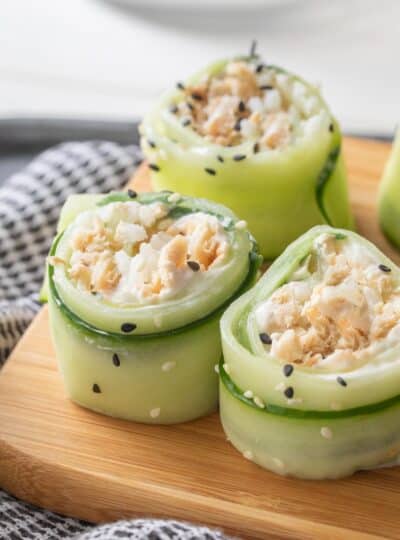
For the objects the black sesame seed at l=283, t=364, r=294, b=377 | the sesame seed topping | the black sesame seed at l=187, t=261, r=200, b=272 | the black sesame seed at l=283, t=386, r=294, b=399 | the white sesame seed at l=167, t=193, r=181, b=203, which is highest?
the white sesame seed at l=167, t=193, r=181, b=203

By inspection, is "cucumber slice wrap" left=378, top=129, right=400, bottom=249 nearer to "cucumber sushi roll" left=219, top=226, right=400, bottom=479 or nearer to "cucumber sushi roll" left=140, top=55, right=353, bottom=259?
"cucumber sushi roll" left=140, top=55, right=353, bottom=259

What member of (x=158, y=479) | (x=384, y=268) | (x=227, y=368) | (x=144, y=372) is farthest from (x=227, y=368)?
(x=384, y=268)

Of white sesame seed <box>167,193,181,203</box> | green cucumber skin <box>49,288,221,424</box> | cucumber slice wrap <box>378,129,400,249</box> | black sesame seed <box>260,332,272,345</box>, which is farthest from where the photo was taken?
cucumber slice wrap <box>378,129,400,249</box>

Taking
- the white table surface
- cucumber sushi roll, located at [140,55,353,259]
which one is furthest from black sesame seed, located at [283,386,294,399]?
the white table surface

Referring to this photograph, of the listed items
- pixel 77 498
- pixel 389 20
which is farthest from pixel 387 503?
pixel 389 20

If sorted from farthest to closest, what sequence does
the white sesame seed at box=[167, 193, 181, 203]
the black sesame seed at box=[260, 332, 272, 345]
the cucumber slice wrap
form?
the cucumber slice wrap < the white sesame seed at box=[167, 193, 181, 203] < the black sesame seed at box=[260, 332, 272, 345]

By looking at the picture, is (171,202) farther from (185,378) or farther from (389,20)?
(389,20)

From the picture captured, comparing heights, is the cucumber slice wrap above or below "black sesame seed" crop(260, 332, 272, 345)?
below
